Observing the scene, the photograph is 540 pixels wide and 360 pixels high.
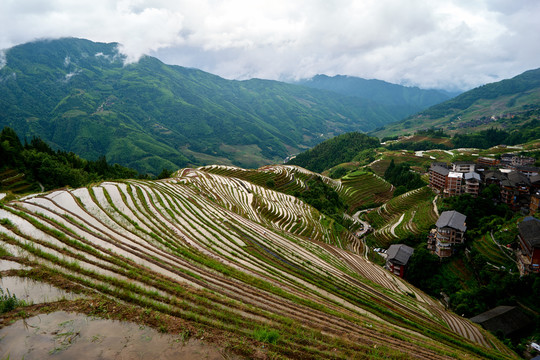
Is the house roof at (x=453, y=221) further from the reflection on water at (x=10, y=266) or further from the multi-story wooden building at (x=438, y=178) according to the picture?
the reflection on water at (x=10, y=266)

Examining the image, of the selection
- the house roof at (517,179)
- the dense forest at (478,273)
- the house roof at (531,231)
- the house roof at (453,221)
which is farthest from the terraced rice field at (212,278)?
the house roof at (517,179)

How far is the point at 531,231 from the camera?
3572 cm

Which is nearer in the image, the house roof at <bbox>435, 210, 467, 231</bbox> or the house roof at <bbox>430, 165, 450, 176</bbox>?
the house roof at <bbox>435, 210, 467, 231</bbox>

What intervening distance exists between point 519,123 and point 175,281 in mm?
268329

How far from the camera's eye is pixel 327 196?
279 feet

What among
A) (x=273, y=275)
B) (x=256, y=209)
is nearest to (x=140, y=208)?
(x=273, y=275)

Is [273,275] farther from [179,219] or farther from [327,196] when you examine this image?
[327,196]

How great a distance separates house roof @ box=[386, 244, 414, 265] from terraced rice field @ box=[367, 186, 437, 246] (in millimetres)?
8005

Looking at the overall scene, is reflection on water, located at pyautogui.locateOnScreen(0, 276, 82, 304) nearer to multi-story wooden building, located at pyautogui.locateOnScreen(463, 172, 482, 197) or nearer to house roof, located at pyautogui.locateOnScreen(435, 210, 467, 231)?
house roof, located at pyautogui.locateOnScreen(435, 210, 467, 231)

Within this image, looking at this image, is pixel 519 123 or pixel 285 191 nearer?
pixel 285 191

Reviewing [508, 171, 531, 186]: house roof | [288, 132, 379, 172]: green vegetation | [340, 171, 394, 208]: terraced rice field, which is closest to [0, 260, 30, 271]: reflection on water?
[508, 171, 531, 186]: house roof

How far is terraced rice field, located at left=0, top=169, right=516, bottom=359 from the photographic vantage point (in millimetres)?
9188

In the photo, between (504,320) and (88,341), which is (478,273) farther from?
(88,341)

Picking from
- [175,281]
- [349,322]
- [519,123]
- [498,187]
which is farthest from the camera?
[519,123]
